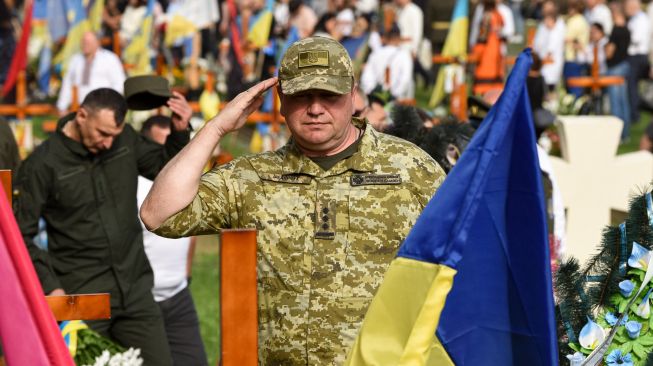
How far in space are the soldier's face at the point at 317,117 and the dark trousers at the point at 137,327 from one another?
3.44 meters

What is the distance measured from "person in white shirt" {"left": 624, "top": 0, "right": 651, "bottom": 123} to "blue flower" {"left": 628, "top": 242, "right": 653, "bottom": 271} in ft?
65.7

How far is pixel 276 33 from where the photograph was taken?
24.3 m

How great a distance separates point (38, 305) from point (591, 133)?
693cm

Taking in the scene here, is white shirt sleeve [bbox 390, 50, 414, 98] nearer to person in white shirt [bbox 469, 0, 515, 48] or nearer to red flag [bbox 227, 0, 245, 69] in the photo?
person in white shirt [bbox 469, 0, 515, 48]

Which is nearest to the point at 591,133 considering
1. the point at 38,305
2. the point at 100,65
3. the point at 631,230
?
the point at 631,230

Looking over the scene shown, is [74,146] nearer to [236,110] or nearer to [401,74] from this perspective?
[236,110]

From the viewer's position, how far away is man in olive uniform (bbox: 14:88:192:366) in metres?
7.75

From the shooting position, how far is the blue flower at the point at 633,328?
192 inches

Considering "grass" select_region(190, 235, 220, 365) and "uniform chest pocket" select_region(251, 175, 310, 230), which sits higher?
"uniform chest pocket" select_region(251, 175, 310, 230)

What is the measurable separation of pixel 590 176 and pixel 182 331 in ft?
11.3

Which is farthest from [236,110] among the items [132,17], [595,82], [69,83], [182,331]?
[132,17]

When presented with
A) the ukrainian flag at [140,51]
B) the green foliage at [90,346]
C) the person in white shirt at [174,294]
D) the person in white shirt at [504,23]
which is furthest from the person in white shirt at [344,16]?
the green foliage at [90,346]

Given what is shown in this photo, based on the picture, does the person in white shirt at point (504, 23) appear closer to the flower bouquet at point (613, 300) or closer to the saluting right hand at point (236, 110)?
the flower bouquet at point (613, 300)

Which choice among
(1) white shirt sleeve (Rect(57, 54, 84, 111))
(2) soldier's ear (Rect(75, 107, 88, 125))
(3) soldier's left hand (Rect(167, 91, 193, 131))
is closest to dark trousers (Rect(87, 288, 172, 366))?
(2) soldier's ear (Rect(75, 107, 88, 125))
